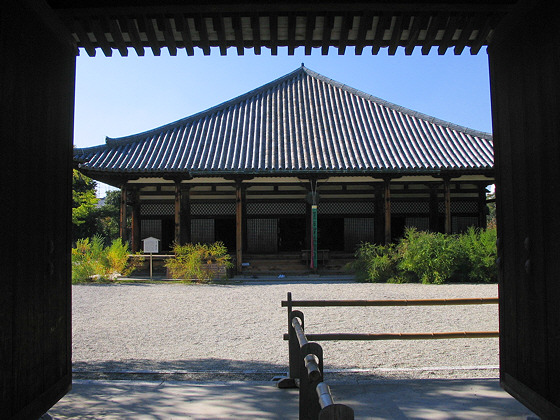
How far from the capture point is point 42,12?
96.7 inches

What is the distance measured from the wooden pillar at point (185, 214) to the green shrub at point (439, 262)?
20.8 feet

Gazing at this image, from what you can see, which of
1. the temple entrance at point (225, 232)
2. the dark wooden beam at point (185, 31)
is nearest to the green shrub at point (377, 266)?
the temple entrance at point (225, 232)

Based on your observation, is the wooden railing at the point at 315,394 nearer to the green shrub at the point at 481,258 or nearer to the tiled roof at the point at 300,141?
the green shrub at the point at 481,258

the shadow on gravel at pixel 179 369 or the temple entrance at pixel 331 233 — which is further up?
the temple entrance at pixel 331 233

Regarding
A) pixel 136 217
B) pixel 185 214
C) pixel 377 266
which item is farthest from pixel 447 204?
pixel 136 217

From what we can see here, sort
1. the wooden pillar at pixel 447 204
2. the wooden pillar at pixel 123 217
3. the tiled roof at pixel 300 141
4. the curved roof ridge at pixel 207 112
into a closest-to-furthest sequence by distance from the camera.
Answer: the tiled roof at pixel 300 141
the wooden pillar at pixel 123 217
the wooden pillar at pixel 447 204
the curved roof ridge at pixel 207 112

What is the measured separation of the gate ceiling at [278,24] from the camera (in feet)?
8.75

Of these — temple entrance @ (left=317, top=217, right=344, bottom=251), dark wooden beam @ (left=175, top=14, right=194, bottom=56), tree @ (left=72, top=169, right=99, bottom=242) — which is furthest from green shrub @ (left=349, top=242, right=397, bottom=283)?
tree @ (left=72, top=169, right=99, bottom=242)

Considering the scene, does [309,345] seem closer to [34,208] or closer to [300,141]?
[34,208]

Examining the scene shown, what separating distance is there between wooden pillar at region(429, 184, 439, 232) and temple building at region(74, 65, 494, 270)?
0.04 meters

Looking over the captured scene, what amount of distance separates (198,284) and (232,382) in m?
7.80

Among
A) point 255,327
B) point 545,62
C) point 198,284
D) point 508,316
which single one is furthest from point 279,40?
point 198,284

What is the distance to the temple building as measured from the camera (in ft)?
42.5

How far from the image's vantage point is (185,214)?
14.6 meters
